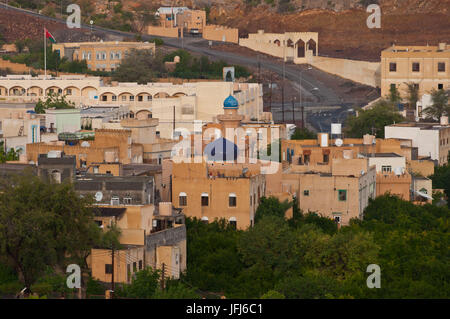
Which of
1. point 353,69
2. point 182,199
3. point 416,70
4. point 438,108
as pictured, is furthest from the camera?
point 353,69

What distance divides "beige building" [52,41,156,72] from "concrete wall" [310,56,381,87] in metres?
11.6

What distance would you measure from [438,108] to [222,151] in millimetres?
27344

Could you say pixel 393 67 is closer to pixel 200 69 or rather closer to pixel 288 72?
pixel 288 72

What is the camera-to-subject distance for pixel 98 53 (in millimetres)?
100125

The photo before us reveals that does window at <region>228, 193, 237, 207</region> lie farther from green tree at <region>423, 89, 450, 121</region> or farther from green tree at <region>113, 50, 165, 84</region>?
green tree at <region>113, 50, 165, 84</region>

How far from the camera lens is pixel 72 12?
409 ft

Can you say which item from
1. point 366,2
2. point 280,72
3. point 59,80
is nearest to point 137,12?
point 366,2

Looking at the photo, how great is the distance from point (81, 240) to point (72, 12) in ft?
288

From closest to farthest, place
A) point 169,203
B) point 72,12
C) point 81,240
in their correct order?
1. point 81,240
2. point 169,203
3. point 72,12

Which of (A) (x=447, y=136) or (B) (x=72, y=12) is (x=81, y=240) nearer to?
(A) (x=447, y=136)

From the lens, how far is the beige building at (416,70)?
88.2 meters

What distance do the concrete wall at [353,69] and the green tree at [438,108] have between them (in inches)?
736

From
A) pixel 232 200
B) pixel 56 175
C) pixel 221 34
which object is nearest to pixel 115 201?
pixel 56 175

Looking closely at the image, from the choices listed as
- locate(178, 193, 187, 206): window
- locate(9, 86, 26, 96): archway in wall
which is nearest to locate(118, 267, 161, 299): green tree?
locate(178, 193, 187, 206): window
